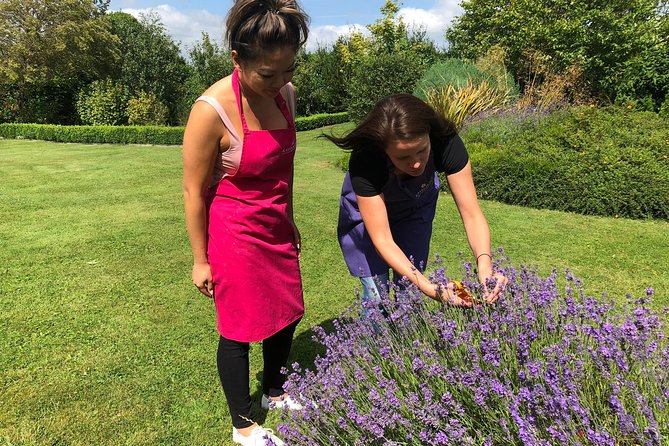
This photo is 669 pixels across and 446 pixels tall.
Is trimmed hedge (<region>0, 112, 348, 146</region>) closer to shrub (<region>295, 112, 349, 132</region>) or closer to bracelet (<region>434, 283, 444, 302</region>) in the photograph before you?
shrub (<region>295, 112, 349, 132</region>)

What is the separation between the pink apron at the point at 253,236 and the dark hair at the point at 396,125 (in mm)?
332

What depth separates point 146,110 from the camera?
71.2 feet

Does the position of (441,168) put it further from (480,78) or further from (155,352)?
(480,78)

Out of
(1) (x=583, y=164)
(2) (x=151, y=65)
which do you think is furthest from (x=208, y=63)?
(1) (x=583, y=164)

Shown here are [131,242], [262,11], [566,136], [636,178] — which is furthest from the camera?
[566,136]

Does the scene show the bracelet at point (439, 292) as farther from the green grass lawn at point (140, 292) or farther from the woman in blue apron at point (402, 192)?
the green grass lawn at point (140, 292)

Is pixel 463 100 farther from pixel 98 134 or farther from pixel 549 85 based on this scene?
pixel 98 134

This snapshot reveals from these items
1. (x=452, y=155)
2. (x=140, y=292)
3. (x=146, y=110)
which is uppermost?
(x=146, y=110)

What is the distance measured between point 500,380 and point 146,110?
2286 centimetres

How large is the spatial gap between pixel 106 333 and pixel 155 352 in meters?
0.56

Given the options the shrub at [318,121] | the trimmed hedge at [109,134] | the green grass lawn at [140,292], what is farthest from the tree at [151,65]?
the green grass lawn at [140,292]

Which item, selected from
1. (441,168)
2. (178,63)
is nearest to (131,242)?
(441,168)

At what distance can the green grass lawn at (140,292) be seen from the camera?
9.18ft

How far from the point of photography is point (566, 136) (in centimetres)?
853
